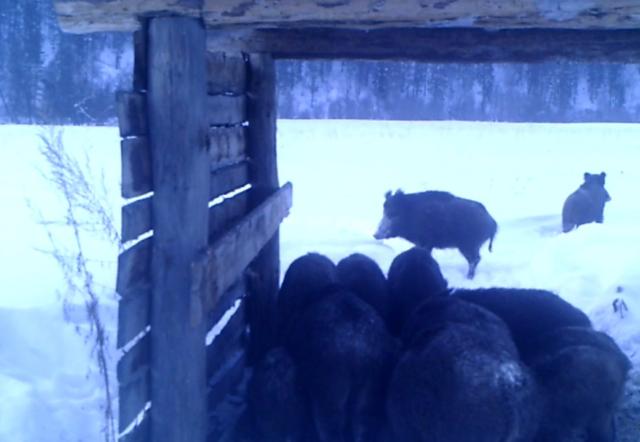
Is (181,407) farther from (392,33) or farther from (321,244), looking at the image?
(321,244)

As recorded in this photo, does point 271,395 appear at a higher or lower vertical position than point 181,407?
lower

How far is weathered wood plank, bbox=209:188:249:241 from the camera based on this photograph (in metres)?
4.54

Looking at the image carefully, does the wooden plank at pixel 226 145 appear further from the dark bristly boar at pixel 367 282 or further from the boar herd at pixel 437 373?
the dark bristly boar at pixel 367 282

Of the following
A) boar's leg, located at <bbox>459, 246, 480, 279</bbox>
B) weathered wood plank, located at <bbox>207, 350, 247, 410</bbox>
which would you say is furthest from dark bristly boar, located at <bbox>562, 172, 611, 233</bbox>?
weathered wood plank, located at <bbox>207, 350, 247, 410</bbox>

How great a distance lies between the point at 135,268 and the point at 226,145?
1.66 meters

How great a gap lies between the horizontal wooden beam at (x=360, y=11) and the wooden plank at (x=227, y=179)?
124 centimetres

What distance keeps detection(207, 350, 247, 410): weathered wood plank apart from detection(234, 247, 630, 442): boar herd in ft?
0.73

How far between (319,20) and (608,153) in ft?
49.1

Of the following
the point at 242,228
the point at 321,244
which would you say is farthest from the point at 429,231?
the point at 242,228

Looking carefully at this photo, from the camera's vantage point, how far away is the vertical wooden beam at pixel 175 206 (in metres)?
3.39

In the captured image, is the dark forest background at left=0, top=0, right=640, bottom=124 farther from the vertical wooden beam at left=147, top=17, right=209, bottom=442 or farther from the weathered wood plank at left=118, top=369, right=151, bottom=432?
the weathered wood plank at left=118, top=369, right=151, bottom=432

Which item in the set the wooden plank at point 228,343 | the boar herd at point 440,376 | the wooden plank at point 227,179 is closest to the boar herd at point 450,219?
the boar herd at point 440,376

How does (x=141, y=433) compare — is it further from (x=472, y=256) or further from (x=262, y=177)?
(x=472, y=256)

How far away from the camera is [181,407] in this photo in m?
3.60
